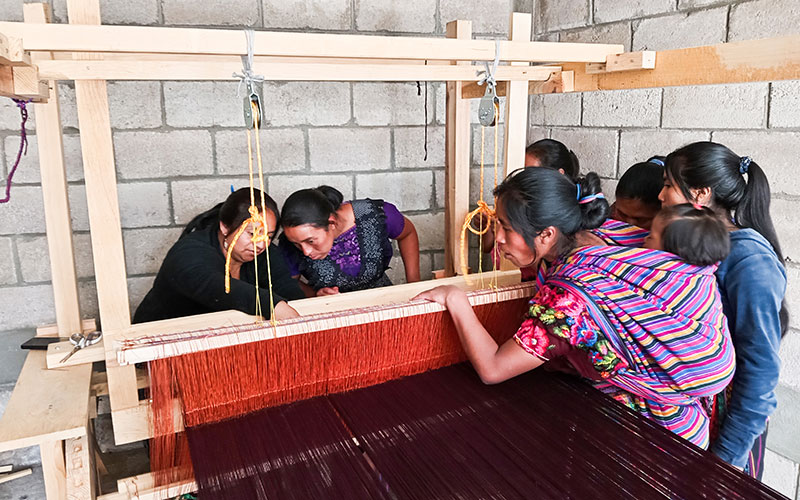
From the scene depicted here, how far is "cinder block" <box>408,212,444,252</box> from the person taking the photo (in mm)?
3295

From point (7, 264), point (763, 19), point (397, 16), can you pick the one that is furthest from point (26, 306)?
point (763, 19)

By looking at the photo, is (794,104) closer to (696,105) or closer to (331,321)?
(696,105)

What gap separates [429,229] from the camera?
3.33 metres

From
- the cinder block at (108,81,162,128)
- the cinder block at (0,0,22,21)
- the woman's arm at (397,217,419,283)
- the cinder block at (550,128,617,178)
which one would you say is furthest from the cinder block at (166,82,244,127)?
the cinder block at (550,128,617,178)

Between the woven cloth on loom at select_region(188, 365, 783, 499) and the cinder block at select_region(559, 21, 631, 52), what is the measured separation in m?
1.89

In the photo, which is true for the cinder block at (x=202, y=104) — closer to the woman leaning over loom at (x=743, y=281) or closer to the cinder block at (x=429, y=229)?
the cinder block at (x=429, y=229)

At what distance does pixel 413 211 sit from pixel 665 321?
2.05m

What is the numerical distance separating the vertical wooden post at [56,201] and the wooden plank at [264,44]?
0.70 meters

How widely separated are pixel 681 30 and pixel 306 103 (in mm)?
1657

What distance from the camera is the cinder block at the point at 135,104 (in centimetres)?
264

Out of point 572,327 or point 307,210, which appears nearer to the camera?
point 572,327

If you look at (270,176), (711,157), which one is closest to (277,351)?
(711,157)

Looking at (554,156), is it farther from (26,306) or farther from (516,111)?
(26,306)

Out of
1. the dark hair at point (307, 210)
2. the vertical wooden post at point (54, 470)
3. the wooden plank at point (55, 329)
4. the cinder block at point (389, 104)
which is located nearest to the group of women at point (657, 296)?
the dark hair at point (307, 210)
